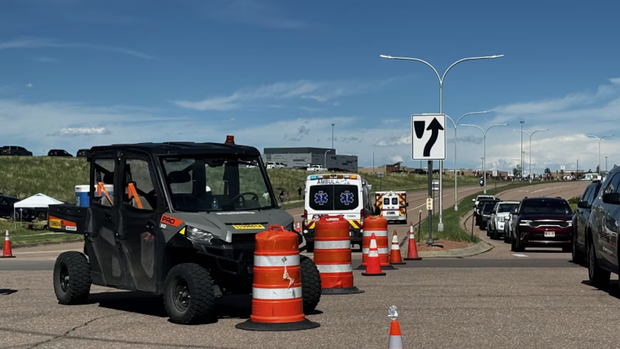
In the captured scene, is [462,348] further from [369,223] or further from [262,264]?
[369,223]

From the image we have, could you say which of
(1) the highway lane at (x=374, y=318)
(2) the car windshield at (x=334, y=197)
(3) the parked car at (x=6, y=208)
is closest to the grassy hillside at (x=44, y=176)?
(3) the parked car at (x=6, y=208)

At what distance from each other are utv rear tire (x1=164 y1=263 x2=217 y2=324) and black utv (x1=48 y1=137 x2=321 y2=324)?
0.01 metres

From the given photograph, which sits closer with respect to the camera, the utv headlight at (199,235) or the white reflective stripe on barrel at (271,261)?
the white reflective stripe on barrel at (271,261)

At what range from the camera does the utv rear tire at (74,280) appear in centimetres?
1340

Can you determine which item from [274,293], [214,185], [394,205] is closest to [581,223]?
[214,185]

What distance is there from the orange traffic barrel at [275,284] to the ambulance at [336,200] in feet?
63.1

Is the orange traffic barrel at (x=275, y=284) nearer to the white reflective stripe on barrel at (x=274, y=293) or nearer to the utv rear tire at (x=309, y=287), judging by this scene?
the white reflective stripe on barrel at (x=274, y=293)

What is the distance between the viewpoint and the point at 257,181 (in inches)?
501

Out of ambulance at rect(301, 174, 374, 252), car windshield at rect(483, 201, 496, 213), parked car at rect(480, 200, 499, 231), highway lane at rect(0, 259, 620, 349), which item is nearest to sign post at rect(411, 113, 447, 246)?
ambulance at rect(301, 174, 374, 252)

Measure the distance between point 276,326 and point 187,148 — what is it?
2961 mm

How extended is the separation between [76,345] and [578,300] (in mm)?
7616

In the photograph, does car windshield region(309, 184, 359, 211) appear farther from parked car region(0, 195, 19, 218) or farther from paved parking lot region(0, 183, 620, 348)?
parked car region(0, 195, 19, 218)

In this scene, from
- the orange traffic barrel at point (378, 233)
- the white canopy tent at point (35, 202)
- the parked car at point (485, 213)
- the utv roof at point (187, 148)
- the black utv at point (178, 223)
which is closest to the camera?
the black utv at point (178, 223)

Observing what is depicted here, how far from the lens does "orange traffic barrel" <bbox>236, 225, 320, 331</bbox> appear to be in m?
10.8
